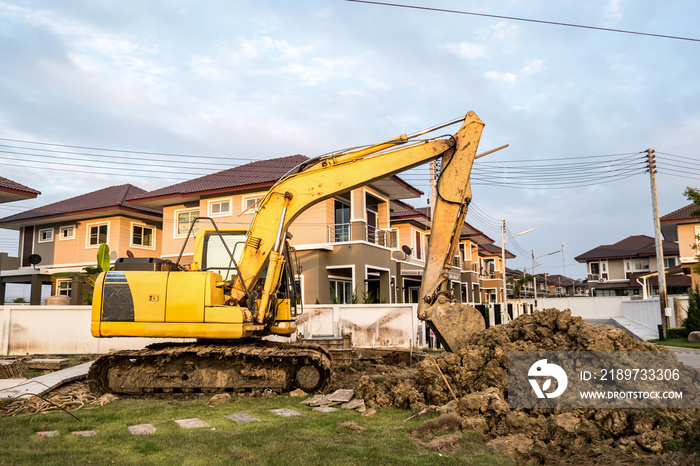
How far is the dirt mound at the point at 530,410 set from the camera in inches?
237

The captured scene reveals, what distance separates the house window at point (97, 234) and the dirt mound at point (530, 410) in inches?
946

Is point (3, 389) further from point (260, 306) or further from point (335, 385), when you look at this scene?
point (335, 385)

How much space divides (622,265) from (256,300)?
60.9 metres

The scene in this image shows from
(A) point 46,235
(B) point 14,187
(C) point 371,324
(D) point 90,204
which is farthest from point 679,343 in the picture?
(A) point 46,235

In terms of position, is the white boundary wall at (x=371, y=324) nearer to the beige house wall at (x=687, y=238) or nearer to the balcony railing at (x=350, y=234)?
the balcony railing at (x=350, y=234)

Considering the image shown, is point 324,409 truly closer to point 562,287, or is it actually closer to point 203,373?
point 203,373

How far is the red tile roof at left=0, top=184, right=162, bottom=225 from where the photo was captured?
2794 centimetres

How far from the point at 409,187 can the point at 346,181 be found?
1571 centimetres

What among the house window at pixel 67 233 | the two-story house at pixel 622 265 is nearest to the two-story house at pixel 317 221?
the house window at pixel 67 233

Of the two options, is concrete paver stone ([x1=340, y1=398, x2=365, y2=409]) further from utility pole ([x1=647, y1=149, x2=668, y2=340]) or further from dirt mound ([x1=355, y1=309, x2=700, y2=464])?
utility pole ([x1=647, y1=149, x2=668, y2=340])

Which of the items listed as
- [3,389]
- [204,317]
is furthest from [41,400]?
[204,317]

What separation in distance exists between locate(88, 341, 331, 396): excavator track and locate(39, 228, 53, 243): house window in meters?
24.3

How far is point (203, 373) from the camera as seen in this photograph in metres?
9.82

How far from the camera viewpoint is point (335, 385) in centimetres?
1047
